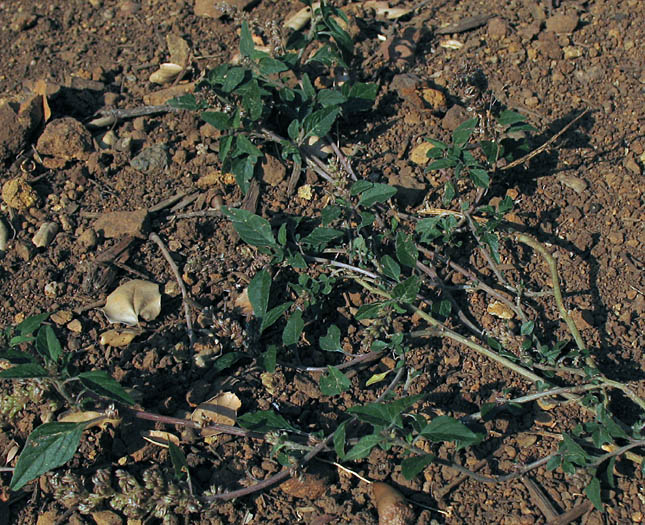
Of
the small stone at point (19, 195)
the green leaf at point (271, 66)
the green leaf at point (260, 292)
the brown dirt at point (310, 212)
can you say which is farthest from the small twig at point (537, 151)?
the small stone at point (19, 195)

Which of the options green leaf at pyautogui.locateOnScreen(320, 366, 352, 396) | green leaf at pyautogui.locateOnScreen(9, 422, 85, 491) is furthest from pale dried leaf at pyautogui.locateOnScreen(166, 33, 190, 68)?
green leaf at pyautogui.locateOnScreen(9, 422, 85, 491)

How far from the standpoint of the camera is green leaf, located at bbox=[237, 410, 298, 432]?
228 cm

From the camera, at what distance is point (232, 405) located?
2.42 metres

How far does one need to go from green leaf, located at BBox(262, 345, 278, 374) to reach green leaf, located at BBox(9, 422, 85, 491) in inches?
25.8

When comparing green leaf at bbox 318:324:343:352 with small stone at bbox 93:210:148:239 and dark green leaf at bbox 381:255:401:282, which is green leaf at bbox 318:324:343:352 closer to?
dark green leaf at bbox 381:255:401:282

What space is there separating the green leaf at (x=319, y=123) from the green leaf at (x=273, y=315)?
850 mm

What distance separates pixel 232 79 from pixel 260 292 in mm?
1069

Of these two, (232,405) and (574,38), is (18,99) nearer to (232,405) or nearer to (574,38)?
(232,405)

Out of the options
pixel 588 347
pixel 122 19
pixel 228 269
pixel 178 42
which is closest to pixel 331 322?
pixel 228 269

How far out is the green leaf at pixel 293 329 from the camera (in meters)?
2.44

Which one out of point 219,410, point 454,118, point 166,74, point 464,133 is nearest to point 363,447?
point 219,410

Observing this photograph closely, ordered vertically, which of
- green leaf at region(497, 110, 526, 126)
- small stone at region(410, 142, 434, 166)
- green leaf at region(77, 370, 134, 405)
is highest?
green leaf at region(497, 110, 526, 126)

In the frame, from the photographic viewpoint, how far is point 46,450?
2107 mm

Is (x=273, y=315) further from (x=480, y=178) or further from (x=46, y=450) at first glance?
(x=480, y=178)
